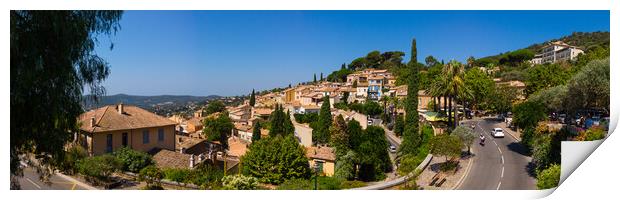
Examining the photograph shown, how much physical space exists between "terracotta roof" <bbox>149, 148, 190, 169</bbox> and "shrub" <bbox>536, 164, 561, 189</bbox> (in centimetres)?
691

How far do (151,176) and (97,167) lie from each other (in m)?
0.97

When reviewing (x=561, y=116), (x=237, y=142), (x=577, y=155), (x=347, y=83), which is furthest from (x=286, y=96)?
(x=577, y=155)

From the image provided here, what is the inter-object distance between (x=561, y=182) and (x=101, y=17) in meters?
7.38

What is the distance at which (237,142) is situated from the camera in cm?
1409

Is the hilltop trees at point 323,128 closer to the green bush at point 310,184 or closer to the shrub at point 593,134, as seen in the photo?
the green bush at point 310,184

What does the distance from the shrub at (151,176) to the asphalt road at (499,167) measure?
573cm

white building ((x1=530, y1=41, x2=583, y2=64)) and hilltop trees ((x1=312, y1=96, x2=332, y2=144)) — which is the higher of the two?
white building ((x1=530, y1=41, x2=583, y2=64))

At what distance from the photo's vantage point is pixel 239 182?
803 centimetres

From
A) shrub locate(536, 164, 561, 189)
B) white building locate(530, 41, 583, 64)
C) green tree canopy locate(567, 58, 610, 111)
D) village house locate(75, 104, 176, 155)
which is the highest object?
white building locate(530, 41, 583, 64)

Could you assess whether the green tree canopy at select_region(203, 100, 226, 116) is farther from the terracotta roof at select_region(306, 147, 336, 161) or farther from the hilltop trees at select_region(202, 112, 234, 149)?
the terracotta roof at select_region(306, 147, 336, 161)

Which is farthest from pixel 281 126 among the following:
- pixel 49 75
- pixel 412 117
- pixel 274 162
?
pixel 49 75

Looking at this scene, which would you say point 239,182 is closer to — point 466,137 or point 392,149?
point 466,137

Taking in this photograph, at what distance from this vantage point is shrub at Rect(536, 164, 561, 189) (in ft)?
24.0

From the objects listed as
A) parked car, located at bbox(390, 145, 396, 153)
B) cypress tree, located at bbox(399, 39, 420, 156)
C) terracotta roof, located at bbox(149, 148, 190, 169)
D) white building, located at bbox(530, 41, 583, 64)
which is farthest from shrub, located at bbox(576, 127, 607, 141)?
white building, located at bbox(530, 41, 583, 64)
